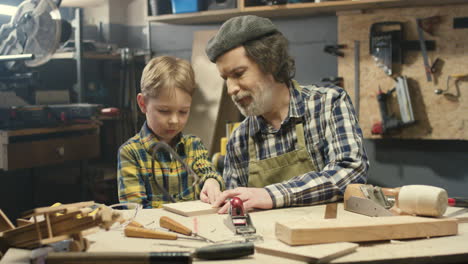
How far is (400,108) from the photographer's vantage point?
2.99 metres

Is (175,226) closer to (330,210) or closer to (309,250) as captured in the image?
(309,250)

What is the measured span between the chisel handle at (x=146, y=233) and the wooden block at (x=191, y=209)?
0.25m

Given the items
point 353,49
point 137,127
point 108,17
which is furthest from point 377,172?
point 108,17

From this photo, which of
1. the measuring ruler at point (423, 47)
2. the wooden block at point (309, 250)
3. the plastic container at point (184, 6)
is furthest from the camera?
the plastic container at point (184, 6)

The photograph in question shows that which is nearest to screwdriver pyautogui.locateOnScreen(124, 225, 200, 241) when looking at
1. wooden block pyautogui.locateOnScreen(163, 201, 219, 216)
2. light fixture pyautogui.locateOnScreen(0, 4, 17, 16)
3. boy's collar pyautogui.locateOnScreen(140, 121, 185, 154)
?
wooden block pyautogui.locateOnScreen(163, 201, 219, 216)

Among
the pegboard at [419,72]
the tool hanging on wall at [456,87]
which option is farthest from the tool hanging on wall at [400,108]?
the tool hanging on wall at [456,87]

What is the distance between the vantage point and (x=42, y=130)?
3021 mm

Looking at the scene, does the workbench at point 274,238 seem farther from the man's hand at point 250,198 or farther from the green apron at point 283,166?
the green apron at point 283,166

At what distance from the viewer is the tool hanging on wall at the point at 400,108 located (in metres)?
2.96

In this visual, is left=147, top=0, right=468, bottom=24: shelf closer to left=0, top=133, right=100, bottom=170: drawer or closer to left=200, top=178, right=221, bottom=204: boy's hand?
left=0, top=133, right=100, bottom=170: drawer

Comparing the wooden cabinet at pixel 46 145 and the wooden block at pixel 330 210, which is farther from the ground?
the wooden block at pixel 330 210

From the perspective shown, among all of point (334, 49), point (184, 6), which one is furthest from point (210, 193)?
point (184, 6)

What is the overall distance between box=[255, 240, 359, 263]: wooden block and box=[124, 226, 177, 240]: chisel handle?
22cm

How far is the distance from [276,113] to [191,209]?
63 cm
